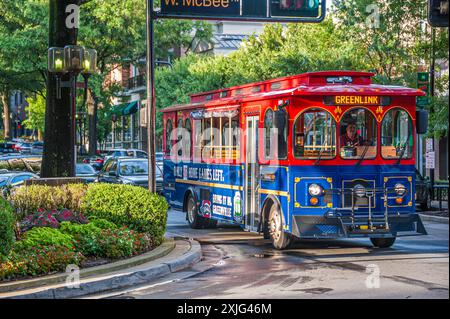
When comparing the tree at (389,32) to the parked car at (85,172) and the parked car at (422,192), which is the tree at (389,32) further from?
the parked car at (85,172)

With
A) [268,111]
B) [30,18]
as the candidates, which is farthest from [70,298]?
[30,18]

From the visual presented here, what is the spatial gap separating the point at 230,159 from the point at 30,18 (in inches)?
1409

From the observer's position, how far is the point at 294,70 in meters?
41.3

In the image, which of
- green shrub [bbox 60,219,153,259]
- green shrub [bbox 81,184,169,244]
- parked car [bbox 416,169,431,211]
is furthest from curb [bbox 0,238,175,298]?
parked car [bbox 416,169,431,211]

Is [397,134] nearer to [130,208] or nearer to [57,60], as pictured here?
[130,208]

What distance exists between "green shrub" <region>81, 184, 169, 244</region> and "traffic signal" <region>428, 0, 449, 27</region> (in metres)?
9.14

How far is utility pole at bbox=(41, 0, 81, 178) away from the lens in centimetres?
2097

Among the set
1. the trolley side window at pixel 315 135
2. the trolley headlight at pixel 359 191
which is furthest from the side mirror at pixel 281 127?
the trolley headlight at pixel 359 191

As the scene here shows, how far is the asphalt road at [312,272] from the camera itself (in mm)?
12055

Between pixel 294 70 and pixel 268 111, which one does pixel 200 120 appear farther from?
pixel 294 70

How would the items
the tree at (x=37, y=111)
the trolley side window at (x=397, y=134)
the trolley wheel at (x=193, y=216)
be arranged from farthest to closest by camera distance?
the tree at (x=37, y=111)
the trolley wheel at (x=193, y=216)
the trolley side window at (x=397, y=134)

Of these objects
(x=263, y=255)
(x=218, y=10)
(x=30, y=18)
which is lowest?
(x=263, y=255)

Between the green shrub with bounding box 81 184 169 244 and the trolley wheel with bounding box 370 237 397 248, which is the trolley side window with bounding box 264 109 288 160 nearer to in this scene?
the green shrub with bounding box 81 184 169 244

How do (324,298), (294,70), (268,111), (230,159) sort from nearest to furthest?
(324,298), (268,111), (230,159), (294,70)
